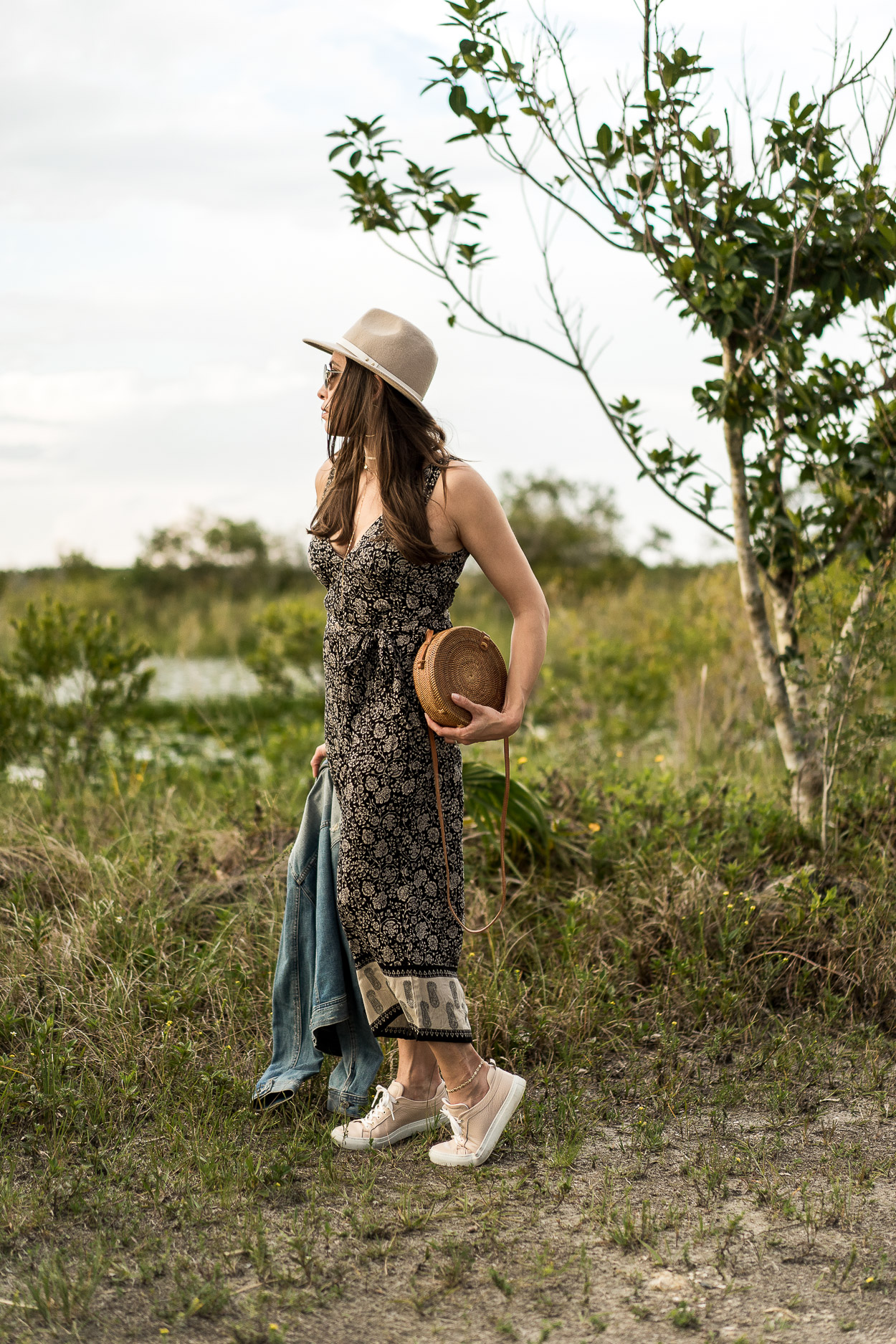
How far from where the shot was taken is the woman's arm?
2.56 meters

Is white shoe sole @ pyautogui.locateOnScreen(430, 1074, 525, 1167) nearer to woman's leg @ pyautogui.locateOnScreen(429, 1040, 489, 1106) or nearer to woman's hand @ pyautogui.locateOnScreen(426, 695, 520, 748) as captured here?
woman's leg @ pyautogui.locateOnScreen(429, 1040, 489, 1106)

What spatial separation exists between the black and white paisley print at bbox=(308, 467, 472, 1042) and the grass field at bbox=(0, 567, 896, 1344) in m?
0.50

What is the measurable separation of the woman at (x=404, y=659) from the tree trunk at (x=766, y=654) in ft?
6.82

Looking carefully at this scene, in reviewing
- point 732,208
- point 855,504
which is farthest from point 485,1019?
→ point 732,208

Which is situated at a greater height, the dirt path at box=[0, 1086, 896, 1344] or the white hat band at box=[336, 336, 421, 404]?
the white hat band at box=[336, 336, 421, 404]

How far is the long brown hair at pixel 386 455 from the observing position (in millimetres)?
2543

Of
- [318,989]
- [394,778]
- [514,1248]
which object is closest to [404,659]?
[394,778]

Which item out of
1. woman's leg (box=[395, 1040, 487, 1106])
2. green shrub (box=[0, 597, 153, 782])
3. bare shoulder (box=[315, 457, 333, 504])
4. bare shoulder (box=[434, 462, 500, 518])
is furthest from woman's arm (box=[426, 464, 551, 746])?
green shrub (box=[0, 597, 153, 782])

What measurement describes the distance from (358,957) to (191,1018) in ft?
2.78

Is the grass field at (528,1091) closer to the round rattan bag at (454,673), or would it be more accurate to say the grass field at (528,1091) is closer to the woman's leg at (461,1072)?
the woman's leg at (461,1072)

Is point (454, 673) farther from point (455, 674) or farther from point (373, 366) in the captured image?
point (373, 366)

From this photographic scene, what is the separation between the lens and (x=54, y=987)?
3.36 metres

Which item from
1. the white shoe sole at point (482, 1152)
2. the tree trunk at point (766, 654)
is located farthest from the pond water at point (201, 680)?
Answer: the white shoe sole at point (482, 1152)

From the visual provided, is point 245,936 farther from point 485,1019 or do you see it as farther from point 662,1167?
point 662,1167
